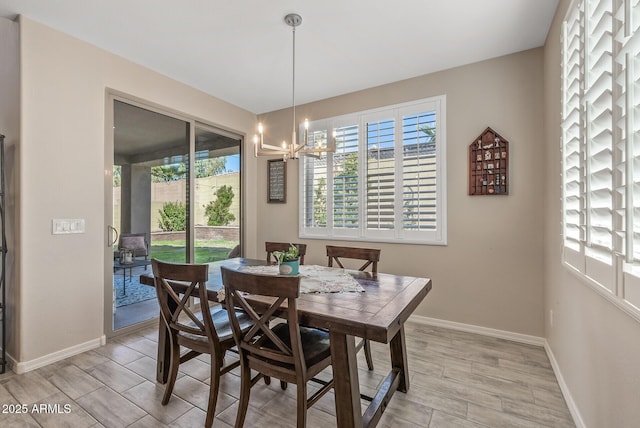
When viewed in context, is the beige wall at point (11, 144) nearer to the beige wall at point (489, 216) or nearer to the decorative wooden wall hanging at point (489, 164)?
the beige wall at point (489, 216)

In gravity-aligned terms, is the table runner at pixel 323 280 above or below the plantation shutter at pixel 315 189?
below

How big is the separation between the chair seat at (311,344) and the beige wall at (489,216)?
1865 mm

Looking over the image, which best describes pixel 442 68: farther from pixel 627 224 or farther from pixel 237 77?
pixel 627 224

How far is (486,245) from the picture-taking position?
3.04m

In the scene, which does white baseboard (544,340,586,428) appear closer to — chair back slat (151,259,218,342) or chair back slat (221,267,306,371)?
chair back slat (221,267,306,371)

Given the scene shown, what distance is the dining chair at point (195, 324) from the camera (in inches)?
67.7

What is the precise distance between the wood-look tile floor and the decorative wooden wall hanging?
4.90 ft

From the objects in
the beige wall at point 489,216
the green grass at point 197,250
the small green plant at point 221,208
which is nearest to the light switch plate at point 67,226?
the green grass at point 197,250

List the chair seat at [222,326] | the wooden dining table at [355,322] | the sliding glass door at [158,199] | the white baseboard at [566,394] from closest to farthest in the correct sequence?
the wooden dining table at [355,322] < the white baseboard at [566,394] < the chair seat at [222,326] < the sliding glass door at [158,199]

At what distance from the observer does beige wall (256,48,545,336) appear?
2.83m

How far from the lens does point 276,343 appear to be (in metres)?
1.57

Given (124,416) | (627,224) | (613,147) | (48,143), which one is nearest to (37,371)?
(124,416)

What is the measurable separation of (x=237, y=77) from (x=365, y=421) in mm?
3429

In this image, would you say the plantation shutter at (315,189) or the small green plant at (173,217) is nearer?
the small green plant at (173,217)
